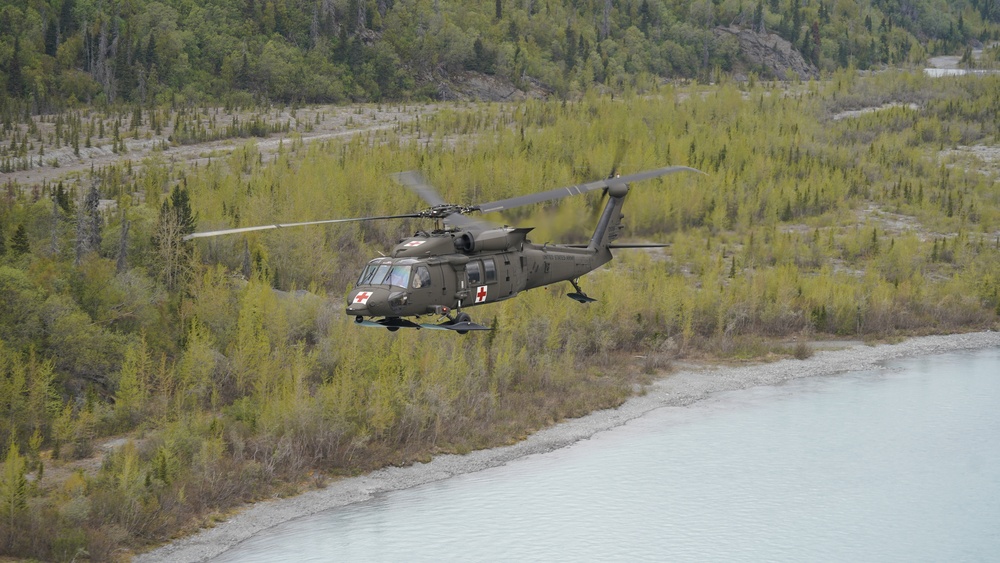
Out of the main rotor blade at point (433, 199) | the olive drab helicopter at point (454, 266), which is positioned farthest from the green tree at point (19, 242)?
the main rotor blade at point (433, 199)

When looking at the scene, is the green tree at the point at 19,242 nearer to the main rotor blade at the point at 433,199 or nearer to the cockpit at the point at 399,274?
the main rotor blade at the point at 433,199

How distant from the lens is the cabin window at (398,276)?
71.9 ft

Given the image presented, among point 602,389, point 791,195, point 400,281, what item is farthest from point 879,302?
point 400,281

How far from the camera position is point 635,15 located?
111062 millimetres

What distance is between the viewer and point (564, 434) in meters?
36.1

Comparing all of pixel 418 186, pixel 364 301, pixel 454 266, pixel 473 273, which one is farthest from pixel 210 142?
pixel 364 301

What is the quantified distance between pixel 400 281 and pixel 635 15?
93958 mm

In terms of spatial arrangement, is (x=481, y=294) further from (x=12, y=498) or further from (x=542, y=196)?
(x=12, y=498)

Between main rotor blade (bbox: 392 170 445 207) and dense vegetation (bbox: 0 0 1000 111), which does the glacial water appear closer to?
main rotor blade (bbox: 392 170 445 207)

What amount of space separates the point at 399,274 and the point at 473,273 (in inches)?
68.3

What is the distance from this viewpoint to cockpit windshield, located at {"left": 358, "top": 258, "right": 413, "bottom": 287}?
864 inches

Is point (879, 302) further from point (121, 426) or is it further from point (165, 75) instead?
point (165, 75)

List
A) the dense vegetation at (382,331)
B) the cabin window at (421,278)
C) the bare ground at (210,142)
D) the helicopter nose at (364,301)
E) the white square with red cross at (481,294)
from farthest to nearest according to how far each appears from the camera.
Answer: the bare ground at (210,142)
the dense vegetation at (382,331)
the white square with red cross at (481,294)
the cabin window at (421,278)
the helicopter nose at (364,301)

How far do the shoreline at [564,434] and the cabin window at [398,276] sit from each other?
864 centimetres
